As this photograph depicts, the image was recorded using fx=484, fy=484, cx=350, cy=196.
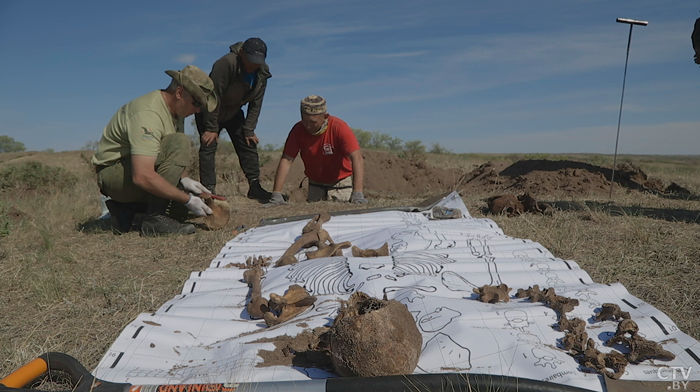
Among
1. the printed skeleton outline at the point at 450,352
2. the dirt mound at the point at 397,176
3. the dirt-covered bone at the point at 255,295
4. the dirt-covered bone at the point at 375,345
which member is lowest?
→ the dirt mound at the point at 397,176

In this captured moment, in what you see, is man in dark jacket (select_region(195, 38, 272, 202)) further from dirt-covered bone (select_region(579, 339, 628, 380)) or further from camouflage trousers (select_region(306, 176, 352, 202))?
dirt-covered bone (select_region(579, 339, 628, 380))

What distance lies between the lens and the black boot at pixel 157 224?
4348mm

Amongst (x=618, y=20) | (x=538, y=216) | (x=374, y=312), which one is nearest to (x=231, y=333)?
(x=374, y=312)

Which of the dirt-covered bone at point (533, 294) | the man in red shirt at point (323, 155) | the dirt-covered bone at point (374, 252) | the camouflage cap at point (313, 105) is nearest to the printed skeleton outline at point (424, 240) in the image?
the dirt-covered bone at point (374, 252)

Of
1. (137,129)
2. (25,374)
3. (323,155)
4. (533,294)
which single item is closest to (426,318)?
→ (533,294)

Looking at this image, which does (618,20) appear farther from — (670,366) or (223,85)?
(670,366)

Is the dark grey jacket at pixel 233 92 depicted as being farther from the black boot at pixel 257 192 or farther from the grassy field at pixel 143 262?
the grassy field at pixel 143 262

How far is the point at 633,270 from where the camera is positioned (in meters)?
3.07

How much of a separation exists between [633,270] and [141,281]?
313 centimetres

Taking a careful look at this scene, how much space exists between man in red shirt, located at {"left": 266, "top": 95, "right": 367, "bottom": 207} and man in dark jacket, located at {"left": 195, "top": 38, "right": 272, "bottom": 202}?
→ 2.03ft

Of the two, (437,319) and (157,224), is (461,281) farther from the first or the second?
(157,224)

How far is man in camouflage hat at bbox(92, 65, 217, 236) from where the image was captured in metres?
3.96

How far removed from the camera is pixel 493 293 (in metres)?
2.44

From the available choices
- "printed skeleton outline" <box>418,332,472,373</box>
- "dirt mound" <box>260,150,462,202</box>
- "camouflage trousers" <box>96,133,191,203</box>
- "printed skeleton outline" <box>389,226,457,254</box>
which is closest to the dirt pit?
"dirt mound" <box>260,150,462,202</box>
